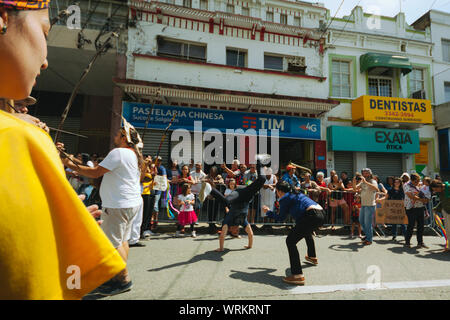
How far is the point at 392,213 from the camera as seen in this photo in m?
6.89

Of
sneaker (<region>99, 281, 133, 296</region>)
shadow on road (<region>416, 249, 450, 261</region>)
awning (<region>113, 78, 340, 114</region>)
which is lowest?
shadow on road (<region>416, 249, 450, 261</region>)

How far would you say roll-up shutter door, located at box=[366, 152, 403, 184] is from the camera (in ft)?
39.8

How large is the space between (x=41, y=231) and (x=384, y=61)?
49.5ft

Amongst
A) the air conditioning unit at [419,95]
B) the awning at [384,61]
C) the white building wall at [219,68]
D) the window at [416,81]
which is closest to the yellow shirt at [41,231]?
the white building wall at [219,68]

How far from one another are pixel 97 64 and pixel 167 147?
498 cm

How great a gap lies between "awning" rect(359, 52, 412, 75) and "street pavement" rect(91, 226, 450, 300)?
31.4ft

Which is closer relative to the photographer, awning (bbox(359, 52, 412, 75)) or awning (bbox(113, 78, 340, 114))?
awning (bbox(113, 78, 340, 114))

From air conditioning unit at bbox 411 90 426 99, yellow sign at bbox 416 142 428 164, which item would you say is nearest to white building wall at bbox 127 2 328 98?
air conditioning unit at bbox 411 90 426 99

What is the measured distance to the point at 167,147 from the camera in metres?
10.5

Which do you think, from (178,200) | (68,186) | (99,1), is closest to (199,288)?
(68,186)

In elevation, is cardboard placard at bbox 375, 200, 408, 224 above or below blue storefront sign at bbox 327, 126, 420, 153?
below

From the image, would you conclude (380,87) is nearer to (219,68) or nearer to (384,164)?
(384,164)

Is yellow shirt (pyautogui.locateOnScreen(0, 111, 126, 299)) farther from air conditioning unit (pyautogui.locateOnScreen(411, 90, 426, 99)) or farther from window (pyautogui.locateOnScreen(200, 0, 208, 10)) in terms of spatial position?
air conditioning unit (pyautogui.locateOnScreen(411, 90, 426, 99))

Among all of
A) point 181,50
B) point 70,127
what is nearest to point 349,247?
point 181,50
